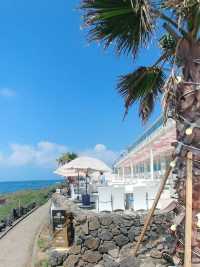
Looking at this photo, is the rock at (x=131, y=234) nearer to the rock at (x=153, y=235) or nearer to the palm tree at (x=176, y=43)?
the rock at (x=153, y=235)

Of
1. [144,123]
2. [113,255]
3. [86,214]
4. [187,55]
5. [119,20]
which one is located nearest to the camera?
[187,55]

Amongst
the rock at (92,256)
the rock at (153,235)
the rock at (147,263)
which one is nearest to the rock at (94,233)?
the rock at (92,256)

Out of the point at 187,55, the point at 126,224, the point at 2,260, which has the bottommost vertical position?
the point at 2,260

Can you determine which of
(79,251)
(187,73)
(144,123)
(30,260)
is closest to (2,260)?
(30,260)

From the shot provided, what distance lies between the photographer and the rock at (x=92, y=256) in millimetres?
10508

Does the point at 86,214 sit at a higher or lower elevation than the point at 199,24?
lower

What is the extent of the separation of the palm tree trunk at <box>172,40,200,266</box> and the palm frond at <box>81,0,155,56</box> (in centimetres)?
62

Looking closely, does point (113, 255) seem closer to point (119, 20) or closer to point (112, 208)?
point (112, 208)

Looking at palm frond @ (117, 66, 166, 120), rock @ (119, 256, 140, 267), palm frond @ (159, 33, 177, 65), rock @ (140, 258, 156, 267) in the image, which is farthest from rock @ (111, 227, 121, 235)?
palm frond @ (159, 33, 177, 65)

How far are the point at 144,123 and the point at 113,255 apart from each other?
16.3 feet

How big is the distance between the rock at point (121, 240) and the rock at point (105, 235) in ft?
0.57

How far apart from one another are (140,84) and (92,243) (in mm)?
6026

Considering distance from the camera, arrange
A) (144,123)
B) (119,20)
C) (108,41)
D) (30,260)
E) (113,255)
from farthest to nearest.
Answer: (30,260) < (113,255) < (144,123) < (108,41) < (119,20)

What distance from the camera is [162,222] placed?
10.5 meters
